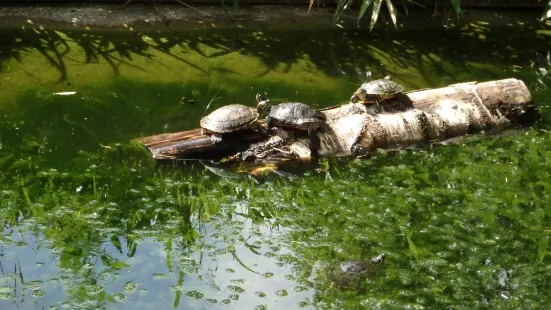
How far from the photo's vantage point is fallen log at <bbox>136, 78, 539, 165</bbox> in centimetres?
610

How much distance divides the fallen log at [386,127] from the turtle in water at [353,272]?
1490 millimetres

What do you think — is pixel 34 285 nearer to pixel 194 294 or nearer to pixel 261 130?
pixel 194 294

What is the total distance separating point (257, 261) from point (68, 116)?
8.74ft

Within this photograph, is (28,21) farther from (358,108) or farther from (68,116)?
(358,108)

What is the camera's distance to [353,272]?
468 centimetres

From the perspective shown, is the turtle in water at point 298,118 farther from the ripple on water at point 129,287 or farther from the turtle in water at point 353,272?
the ripple on water at point 129,287

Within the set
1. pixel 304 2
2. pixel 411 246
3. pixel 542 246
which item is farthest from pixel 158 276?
pixel 304 2

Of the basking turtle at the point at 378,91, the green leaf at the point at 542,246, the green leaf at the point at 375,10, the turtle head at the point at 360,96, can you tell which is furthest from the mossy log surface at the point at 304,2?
the green leaf at the point at 542,246

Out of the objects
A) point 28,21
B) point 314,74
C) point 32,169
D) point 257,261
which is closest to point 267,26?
point 314,74

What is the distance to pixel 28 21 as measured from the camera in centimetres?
820

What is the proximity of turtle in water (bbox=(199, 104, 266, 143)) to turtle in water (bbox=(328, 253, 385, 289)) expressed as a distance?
5.57 feet

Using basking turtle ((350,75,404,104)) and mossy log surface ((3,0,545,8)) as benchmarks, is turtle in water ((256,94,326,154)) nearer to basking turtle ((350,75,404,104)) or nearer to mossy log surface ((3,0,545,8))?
basking turtle ((350,75,404,104))

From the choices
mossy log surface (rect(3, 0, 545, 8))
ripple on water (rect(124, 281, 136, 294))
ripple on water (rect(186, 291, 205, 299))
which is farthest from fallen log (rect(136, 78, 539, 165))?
mossy log surface (rect(3, 0, 545, 8))

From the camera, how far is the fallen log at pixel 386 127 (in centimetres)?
610
